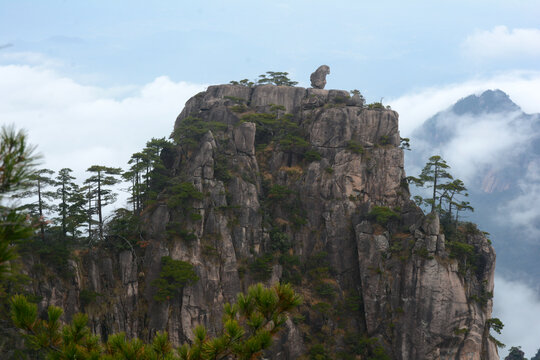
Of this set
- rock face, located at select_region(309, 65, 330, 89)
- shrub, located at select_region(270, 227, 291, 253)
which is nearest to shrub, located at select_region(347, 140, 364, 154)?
shrub, located at select_region(270, 227, 291, 253)

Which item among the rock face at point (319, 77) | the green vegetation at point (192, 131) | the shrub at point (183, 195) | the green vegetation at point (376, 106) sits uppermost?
the rock face at point (319, 77)

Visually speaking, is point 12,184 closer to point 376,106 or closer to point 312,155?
point 312,155

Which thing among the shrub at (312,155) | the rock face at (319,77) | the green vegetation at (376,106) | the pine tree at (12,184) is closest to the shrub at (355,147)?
the shrub at (312,155)

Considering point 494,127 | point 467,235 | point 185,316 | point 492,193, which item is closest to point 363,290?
point 467,235

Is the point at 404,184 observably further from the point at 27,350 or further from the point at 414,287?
the point at 27,350

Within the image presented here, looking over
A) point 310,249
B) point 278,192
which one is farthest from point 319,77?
point 310,249

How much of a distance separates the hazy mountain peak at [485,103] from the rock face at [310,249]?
449ft

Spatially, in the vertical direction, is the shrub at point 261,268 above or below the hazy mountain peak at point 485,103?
below

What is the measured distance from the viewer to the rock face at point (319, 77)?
150 feet

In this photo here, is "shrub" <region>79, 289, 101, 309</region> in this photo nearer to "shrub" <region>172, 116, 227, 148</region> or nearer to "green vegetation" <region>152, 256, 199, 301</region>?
"green vegetation" <region>152, 256, 199, 301</region>

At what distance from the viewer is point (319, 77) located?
4591 centimetres

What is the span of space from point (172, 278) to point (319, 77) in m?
27.4

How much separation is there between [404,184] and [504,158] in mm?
118776

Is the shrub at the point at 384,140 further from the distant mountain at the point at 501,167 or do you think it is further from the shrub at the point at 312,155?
the distant mountain at the point at 501,167
